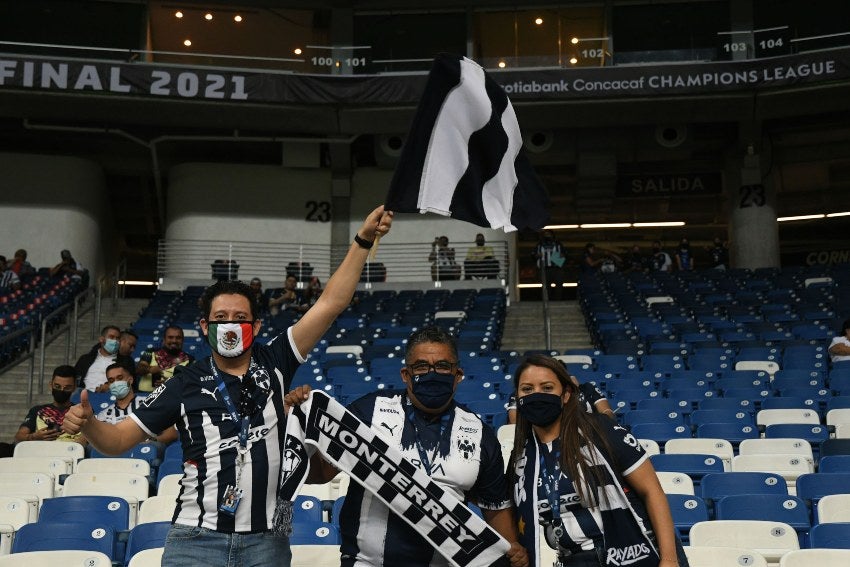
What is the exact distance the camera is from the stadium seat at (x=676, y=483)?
6559mm

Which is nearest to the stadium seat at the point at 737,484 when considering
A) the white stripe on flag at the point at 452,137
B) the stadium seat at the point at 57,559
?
the white stripe on flag at the point at 452,137

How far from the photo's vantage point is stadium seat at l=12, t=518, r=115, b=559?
17.5 ft

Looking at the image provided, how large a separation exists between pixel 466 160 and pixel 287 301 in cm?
1305

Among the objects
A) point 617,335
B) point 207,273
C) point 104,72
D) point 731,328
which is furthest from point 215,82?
point 731,328

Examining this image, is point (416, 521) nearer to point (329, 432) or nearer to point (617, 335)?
point (329, 432)

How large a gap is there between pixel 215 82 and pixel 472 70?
14.8m

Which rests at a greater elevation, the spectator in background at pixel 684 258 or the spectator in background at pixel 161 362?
the spectator in background at pixel 684 258

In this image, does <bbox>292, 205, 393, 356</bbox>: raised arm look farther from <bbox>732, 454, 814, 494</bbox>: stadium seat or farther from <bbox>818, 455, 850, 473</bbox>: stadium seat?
<bbox>818, 455, 850, 473</bbox>: stadium seat

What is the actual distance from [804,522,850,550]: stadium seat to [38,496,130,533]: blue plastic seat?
399cm

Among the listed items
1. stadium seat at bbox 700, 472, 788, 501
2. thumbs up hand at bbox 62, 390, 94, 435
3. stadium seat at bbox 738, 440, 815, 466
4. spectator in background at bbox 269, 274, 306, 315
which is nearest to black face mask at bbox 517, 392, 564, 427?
thumbs up hand at bbox 62, 390, 94, 435

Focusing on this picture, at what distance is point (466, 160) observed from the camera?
4352 mm

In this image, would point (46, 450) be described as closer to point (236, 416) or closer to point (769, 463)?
point (236, 416)

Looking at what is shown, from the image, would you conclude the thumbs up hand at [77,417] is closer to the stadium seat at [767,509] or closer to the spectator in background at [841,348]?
the stadium seat at [767,509]

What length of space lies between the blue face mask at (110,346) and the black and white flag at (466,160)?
744 cm
